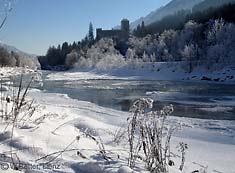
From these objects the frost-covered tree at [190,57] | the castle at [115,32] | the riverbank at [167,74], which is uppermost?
the castle at [115,32]

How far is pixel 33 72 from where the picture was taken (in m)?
4.84

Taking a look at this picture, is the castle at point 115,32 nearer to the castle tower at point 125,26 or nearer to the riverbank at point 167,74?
the castle tower at point 125,26

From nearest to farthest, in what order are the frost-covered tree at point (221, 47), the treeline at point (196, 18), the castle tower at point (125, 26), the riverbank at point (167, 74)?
1. the riverbank at point (167, 74)
2. the frost-covered tree at point (221, 47)
3. the treeline at point (196, 18)
4. the castle tower at point (125, 26)

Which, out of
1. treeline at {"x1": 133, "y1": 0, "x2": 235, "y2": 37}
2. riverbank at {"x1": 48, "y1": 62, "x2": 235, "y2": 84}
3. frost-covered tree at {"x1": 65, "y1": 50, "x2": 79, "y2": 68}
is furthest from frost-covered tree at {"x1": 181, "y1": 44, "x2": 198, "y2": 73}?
frost-covered tree at {"x1": 65, "y1": 50, "x2": 79, "y2": 68}

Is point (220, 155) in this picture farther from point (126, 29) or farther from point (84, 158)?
point (126, 29)

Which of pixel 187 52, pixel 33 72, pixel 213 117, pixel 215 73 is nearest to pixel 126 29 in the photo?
pixel 187 52

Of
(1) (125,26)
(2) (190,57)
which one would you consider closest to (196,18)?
(2) (190,57)

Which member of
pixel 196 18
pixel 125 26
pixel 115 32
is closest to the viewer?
pixel 196 18

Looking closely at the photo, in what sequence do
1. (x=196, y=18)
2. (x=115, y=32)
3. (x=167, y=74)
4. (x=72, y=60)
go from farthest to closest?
(x=115, y=32)
(x=196, y=18)
(x=72, y=60)
(x=167, y=74)

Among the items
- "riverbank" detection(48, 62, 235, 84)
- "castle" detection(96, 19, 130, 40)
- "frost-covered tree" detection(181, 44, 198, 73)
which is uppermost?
"castle" detection(96, 19, 130, 40)

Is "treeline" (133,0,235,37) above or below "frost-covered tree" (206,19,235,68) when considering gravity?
above

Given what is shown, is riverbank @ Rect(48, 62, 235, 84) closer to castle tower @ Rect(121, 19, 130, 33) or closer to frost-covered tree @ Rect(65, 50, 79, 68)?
frost-covered tree @ Rect(65, 50, 79, 68)

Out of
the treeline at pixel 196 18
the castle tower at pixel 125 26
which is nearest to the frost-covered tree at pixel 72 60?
the treeline at pixel 196 18

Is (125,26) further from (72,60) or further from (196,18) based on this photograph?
(72,60)
